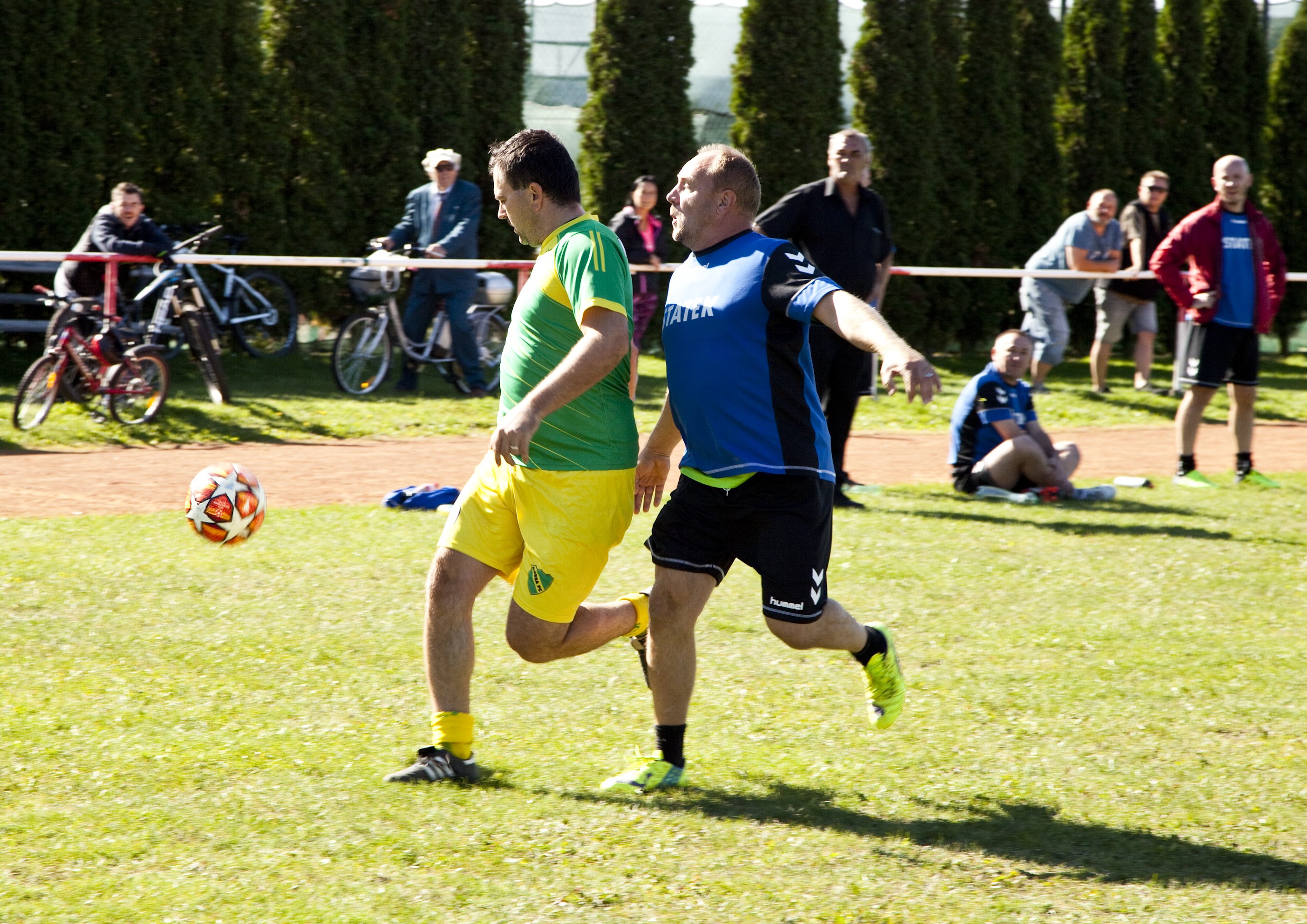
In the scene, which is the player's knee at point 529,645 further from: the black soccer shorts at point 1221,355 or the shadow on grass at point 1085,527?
the black soccer shorts at point 1221,355

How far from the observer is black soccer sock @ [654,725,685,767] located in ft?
14.4

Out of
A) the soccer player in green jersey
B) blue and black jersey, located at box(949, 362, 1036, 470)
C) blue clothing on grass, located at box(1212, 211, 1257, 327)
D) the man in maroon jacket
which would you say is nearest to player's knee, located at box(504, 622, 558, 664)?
the soccer player in green jersey

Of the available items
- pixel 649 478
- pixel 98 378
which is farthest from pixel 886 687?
pixel 98 378

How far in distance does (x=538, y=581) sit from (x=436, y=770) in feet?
2.13

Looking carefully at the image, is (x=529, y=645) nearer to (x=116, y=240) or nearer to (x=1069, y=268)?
(x=116, y=240)

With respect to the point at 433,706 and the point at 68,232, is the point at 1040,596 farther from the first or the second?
the point at 68,232

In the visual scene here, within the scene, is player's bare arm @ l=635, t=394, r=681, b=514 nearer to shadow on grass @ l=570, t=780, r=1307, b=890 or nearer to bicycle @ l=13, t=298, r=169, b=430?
shadow on grass @ l=570, t=780, r=1307, b=890

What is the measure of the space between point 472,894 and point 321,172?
45.5ft

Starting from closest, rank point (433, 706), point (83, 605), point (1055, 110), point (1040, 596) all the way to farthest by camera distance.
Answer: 1. point (433, 706)
2. point (83, 605)
3. point (1040, 596)
4. point (1055, 110)

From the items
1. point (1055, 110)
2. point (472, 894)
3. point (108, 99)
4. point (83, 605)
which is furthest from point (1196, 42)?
point (472, 894)

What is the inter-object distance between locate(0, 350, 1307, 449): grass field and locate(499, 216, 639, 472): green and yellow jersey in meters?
7.50

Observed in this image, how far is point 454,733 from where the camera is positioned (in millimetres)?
4324

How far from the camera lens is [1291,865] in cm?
383

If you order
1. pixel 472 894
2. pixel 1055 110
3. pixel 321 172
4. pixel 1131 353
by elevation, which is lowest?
pixel 472 894
